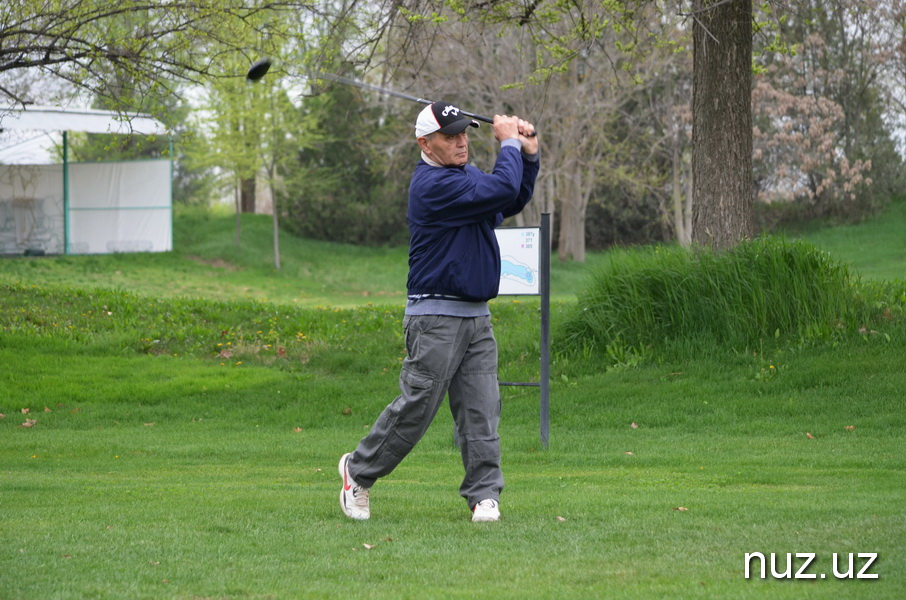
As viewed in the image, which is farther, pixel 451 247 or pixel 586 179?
pixel 586 179

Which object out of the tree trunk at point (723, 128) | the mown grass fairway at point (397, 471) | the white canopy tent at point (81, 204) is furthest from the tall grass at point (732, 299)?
the white canopy tent at point (81, 204)

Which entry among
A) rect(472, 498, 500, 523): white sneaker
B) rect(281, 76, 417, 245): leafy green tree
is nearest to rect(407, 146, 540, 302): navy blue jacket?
rect(472, 498, 500, 523): white sneaker

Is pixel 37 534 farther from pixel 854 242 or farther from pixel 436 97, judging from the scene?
pixel 854 242

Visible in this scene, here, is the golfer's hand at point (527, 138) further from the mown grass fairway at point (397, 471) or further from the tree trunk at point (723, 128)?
the tree trunk at point (723, 128)

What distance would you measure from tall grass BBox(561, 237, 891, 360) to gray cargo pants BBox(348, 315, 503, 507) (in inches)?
257

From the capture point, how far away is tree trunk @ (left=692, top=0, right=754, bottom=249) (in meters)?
11.8

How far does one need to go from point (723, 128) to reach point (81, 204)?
81.4 feet

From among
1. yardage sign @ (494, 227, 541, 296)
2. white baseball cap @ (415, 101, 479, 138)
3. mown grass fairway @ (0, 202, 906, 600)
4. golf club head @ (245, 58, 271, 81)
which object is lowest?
mown grass fairway @ (0, 202, 906, 600)

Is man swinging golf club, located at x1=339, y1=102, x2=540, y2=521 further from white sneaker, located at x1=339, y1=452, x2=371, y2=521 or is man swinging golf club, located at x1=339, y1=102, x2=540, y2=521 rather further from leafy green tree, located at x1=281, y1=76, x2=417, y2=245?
leafy green tree, located at x1=281, y1=76, x2=417, y2=245

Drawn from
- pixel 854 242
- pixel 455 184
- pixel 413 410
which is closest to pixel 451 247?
pixel 455 184

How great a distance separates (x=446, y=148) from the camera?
5.32 meters

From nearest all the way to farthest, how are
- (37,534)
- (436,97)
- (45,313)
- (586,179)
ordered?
(37,534)
(45,313)
(436,97)
(586,179)

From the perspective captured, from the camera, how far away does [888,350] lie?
10.8 m

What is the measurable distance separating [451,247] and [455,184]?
1.03ft
